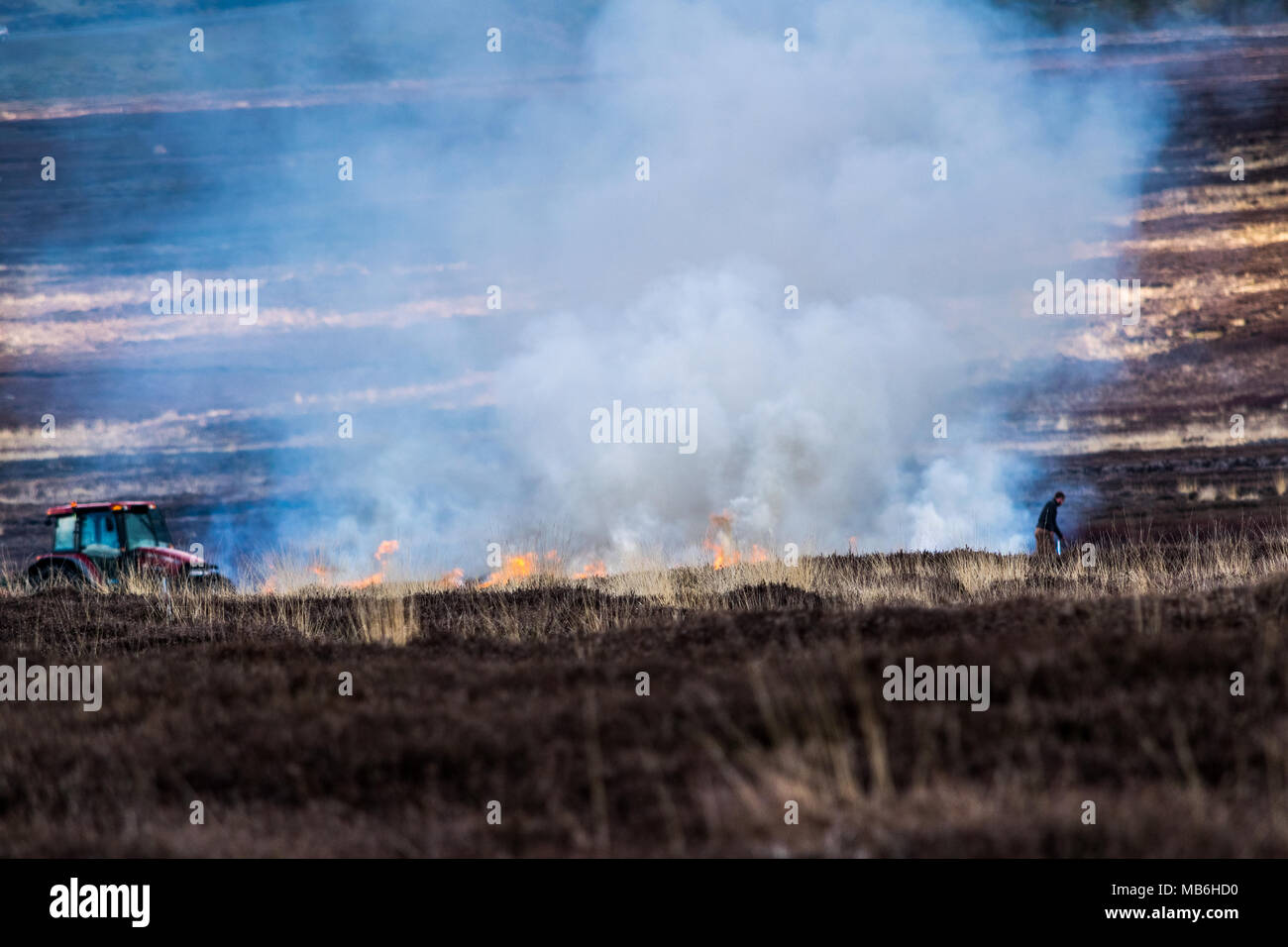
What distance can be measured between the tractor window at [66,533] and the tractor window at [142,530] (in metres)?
0.97

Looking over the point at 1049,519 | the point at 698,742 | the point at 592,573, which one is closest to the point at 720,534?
the point at 592,573

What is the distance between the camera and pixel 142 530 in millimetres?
26234

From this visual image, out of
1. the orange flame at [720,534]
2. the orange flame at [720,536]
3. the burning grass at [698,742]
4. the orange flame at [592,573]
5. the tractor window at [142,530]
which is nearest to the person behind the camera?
the burning grass at [698,742]

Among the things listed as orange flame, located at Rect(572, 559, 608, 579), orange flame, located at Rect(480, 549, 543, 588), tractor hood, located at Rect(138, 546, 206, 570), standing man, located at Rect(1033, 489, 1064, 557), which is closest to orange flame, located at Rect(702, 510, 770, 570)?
orange flame, located at Rect(572, 559, 608, 579)

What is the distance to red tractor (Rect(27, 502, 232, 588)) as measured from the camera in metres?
25.0

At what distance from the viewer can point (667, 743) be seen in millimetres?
8688

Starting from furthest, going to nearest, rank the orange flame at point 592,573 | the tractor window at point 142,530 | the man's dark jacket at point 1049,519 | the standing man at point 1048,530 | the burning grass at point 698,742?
the tractor window at point 142,530 < the man's dark jacket at point 1049,519 < the standing man at point 1048,530 < the orange flame at point 592,573 < the burning grass at point 698,742

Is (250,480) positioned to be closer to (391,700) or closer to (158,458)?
(158,458)

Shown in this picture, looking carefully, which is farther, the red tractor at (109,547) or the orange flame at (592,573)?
the red tractor at (109,547)

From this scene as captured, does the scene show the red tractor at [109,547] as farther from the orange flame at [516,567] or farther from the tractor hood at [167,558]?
the orange flame at [516,567]

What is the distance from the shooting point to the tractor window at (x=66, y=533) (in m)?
25.8

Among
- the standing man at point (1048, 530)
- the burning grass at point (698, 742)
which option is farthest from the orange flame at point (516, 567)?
the burning grass at point (698, 742)

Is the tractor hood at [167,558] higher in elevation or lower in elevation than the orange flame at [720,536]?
lower

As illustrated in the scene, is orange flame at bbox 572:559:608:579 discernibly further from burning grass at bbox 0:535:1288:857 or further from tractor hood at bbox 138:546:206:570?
burning grass at bbox 0:535:1288:857
